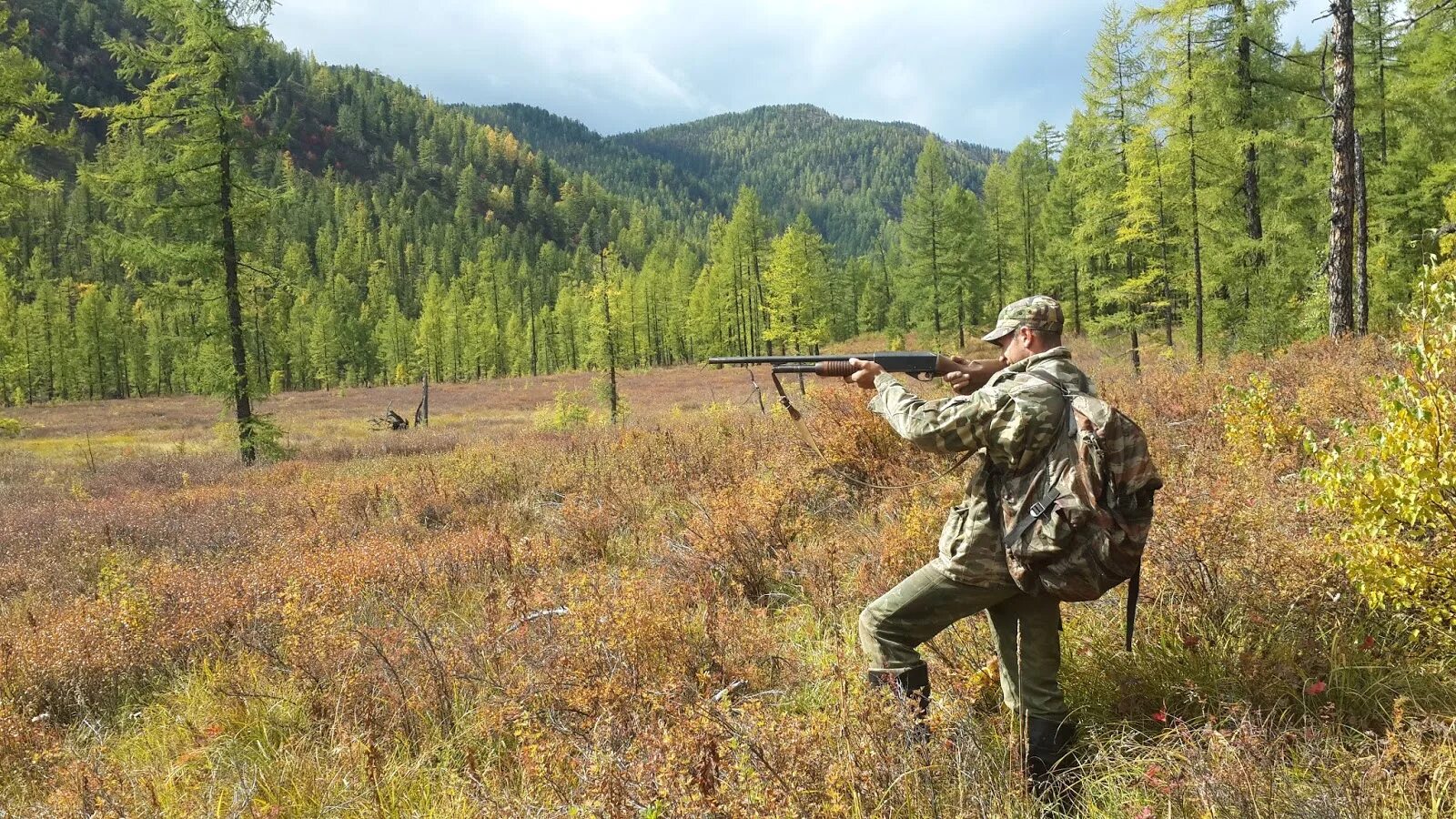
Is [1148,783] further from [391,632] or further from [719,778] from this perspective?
[391,632]

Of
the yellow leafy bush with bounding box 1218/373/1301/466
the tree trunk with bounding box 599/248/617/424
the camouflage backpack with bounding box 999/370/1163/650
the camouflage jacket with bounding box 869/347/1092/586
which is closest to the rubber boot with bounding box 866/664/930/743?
the camouflage jacket with bounding box 869/347/1092/586

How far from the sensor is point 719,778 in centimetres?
254

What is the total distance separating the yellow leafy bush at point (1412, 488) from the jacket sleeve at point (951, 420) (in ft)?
4.44

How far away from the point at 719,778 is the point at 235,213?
17347 millimetres

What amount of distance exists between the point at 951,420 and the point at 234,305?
57.3 ft

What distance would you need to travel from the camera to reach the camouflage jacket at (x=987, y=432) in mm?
2547

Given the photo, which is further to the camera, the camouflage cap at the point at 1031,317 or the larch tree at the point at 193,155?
the larch tree at the point at 193,155

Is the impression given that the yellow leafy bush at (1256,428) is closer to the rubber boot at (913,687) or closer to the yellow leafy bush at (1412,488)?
the yellow leafy bush at (1412,488)

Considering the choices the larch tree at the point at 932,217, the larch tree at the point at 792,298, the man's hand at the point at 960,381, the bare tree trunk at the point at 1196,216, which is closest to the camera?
the man's hand at the point at 960,381

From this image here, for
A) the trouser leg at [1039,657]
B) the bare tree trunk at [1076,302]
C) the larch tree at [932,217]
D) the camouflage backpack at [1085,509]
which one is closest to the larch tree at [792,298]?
the larch tree at [932,217]

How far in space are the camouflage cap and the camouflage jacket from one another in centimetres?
13

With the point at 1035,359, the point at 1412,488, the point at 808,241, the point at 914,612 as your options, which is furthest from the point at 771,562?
the point at 808,241

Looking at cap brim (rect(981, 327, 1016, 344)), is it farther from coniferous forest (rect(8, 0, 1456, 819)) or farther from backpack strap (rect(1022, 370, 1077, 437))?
coniferous forest (rect(8, 0, 1456, 819))

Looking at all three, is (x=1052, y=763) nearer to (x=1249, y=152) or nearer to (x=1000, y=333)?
(x=1000, y=333)
